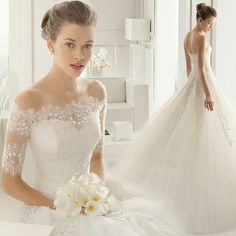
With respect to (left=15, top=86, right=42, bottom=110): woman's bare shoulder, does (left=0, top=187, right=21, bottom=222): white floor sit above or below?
below

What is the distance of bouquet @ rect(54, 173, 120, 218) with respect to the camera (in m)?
1.27

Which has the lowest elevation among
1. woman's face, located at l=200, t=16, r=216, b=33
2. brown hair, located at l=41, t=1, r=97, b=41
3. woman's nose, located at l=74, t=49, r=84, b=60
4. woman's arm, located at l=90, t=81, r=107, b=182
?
woman's arm, located at l=90, t=81, r=107, b=182

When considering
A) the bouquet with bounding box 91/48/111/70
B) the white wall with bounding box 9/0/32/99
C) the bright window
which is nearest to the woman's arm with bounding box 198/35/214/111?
the white wall with bounding box 9/0/32/99

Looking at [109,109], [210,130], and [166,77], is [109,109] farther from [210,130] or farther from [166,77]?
[210,130]

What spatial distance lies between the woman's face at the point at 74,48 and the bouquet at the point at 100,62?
397 centimetres

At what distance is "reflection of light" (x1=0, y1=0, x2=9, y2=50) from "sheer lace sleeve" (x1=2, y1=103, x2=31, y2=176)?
4.42 m

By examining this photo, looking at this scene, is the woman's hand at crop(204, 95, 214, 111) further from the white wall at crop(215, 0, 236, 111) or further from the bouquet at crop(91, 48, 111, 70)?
the bouquet at crop(91, 48, 111, 70)

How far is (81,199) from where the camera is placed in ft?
4.18

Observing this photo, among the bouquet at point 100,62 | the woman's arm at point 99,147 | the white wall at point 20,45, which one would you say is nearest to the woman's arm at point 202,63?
the woman's arm at point 99,147

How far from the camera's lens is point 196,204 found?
9.95ft

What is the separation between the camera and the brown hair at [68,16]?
149 centimetres

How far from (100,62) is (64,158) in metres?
4.00

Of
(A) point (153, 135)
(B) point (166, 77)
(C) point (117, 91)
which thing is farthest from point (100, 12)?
(A) point (153, 135)

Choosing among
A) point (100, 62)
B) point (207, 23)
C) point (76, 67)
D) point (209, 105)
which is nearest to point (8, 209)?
point (209, 105)
